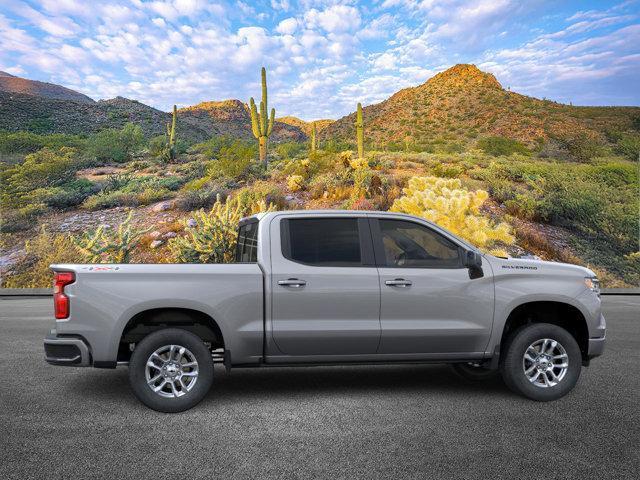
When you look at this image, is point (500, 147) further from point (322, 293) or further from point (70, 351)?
point (70, 351)

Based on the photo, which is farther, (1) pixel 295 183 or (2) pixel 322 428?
(1) pixel 295 183

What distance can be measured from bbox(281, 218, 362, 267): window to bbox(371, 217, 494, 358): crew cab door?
0.24m

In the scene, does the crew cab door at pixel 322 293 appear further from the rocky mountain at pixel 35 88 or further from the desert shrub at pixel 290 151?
A: the rocky mountain at pixel 35 88

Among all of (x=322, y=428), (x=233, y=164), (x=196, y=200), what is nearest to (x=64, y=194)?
(x=196, y=200)

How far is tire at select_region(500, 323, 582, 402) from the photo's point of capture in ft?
21.0

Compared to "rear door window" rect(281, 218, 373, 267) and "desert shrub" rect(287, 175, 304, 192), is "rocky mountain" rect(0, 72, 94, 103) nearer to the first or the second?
"desert shrub" rect(287, 175, 304, 192)

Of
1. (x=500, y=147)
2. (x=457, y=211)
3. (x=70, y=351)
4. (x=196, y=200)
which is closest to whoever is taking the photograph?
(x=70, y=351)

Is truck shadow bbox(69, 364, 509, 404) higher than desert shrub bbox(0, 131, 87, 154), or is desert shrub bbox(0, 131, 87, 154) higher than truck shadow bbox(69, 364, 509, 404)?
desert shrub bbox(0, 131, 87, 154)

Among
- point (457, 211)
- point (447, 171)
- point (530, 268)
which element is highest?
point (447, 171)

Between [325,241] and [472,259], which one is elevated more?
[325,241]

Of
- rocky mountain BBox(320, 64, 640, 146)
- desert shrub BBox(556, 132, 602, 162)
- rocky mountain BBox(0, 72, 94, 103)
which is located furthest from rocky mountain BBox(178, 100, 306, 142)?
desert shrub BBox(556, 132, 602, 162)

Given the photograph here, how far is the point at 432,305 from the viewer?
633 centimetres

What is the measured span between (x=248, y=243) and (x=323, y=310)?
129 cm

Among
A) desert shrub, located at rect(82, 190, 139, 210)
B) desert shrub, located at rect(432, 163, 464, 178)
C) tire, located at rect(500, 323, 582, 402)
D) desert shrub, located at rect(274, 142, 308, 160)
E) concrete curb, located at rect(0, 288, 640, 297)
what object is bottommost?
concrete curb, located at rect(0, 288, 640, 297)
